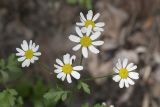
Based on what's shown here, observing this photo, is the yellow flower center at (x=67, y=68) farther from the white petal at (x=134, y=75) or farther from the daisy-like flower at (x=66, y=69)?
the white petal at (x=134, y=75)

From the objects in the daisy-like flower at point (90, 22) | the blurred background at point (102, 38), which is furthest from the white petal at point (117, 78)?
the blurred background at point (102, 38)

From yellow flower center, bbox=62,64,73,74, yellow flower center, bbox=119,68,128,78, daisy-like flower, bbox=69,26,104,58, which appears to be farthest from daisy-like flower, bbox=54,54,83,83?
yellow flower center, bbox=119,68,128,78

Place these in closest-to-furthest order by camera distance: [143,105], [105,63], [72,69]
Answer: [72,69] < [143,105] < [105,63]

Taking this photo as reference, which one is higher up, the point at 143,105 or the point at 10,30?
the point at 10,30

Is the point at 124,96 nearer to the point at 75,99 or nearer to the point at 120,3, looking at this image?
the point at 75,99

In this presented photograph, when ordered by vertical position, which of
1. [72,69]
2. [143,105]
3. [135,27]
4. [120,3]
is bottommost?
[72,69]

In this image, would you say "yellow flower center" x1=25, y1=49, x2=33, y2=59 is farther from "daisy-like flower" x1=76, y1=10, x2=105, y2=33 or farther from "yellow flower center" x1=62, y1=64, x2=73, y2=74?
"daisy-like flower" x1=76, y1=10, x2=105, y2=33

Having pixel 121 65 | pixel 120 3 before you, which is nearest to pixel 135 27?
pixel 120 3

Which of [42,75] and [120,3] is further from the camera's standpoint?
[120,3]
